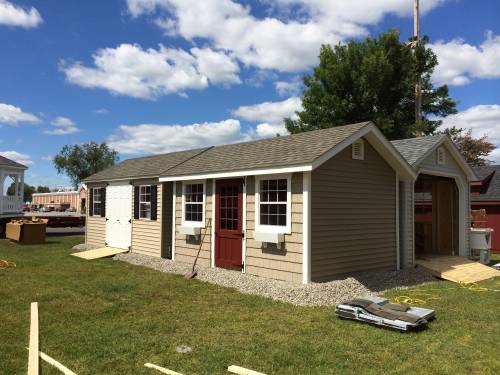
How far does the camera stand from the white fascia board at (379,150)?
8688 millimetres

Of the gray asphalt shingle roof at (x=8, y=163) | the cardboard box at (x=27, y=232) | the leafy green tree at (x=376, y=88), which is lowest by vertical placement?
the cardboard box at (x=27, y=232)

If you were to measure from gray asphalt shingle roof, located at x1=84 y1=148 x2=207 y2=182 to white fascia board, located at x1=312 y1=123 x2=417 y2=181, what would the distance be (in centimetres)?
612

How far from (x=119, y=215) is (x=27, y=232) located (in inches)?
231

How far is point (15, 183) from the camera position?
2298 cm

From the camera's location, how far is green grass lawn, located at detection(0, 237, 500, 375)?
15.5 ft

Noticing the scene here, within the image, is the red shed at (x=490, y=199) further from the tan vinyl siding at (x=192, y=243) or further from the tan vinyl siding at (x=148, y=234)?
the tan vinyl siding at (x=148, y=234)

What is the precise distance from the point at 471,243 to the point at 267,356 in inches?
445

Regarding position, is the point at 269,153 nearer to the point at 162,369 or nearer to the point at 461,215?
the point at 162,369

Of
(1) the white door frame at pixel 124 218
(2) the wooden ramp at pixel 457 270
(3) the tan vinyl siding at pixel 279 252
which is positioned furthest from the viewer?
(1) the white door frame at pixel 124 218

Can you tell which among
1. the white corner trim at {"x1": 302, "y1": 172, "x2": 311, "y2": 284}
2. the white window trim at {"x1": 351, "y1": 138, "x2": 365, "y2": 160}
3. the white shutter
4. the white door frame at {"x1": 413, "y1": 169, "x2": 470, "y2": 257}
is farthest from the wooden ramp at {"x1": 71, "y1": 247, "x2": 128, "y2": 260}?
the white door frame at {"x1": 413, "y1": 169, "x2": 470, "y2": 257}

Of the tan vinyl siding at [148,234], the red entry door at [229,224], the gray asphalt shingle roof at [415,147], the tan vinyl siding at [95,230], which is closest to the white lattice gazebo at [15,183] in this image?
the tan vinyl siding at [95,230]

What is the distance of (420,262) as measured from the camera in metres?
11.6

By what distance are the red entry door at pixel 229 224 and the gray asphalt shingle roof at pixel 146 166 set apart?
10.4 feet

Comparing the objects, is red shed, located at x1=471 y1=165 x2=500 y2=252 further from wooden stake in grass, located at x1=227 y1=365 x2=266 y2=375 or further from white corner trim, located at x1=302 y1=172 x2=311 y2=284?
wooden stake in grass, located at x1=227 y1=365 x2=266 y2=375
